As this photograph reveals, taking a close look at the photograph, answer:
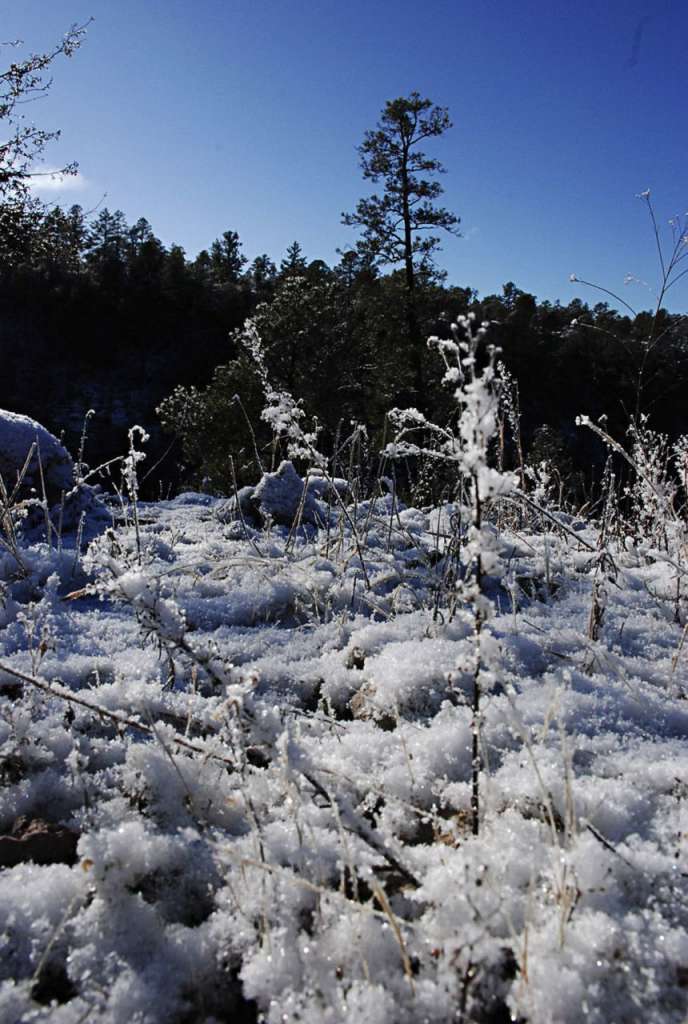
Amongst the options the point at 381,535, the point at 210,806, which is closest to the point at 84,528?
the point at 381,535

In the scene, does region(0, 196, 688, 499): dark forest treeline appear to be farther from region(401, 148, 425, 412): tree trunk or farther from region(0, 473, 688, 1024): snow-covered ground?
region(0, 473, 688, 1024): snow-covered ground

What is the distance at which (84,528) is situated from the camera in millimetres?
3520

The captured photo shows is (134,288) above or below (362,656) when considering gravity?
above

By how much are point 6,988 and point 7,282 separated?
149 feet

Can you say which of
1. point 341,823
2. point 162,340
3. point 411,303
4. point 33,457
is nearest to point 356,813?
point 341,823

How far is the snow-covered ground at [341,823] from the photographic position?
979 millimetres

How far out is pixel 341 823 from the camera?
4.07ft

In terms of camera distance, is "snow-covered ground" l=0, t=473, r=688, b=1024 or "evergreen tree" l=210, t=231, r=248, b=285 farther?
"evergreen tree" l=210, t=231, r=248, b=285

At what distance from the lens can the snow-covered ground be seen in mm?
979

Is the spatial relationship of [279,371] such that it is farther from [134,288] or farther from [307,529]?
[134,288]

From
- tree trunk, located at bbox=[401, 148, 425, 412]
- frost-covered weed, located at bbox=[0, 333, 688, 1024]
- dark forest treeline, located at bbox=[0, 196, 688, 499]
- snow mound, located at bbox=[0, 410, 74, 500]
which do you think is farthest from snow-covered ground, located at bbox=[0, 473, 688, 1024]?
dark forest treeline, located at bbox=[0, 196, 688, 499]

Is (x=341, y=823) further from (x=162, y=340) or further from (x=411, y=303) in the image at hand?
(x=162, y=340)

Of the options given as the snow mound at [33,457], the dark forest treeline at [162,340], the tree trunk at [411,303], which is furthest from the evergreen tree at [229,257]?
the snow mound at [33,457]

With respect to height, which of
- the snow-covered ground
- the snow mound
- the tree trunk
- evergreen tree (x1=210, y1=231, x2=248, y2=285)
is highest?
evergreen tree (x1=210, y1=231, x2=248, y2=285)
